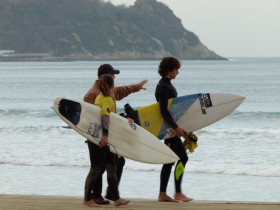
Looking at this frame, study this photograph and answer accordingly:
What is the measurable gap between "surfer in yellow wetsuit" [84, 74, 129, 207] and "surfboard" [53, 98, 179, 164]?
3.2 inches

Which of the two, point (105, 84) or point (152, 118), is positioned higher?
point (105, 84)

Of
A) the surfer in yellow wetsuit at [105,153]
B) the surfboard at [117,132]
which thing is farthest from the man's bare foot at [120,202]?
the surfboard at [117,132]

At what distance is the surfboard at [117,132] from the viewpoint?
537 cm

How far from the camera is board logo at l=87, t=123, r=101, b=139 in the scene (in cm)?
530

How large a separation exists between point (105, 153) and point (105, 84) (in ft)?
2.03

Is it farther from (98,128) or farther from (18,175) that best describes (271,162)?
(98,128)

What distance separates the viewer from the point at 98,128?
537cm

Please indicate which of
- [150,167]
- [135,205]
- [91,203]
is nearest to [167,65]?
[135,205]

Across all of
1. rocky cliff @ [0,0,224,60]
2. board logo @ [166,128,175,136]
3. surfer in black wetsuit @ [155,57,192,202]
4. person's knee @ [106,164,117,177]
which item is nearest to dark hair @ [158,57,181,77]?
surfer in black wetsuit @ [155,57,192,202]

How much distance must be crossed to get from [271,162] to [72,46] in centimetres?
18225

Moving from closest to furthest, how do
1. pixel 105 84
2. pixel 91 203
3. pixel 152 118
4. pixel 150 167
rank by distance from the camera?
A: pixel 105 84 → pixel 91 203 → pixel 152 118 → pixel 150 167

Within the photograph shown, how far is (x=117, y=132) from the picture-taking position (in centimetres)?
556

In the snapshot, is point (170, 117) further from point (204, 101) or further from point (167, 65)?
point (204, 101)

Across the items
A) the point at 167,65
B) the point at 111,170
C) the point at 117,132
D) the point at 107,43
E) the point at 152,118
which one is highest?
the point at 107,43
